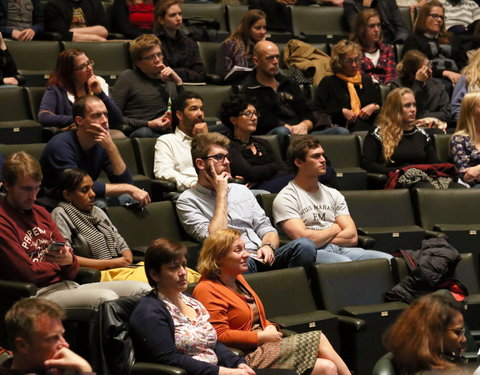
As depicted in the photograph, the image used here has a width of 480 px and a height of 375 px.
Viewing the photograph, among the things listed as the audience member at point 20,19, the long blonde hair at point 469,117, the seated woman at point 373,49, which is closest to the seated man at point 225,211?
the long blonde hair at point 469,117

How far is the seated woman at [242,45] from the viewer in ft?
23.9

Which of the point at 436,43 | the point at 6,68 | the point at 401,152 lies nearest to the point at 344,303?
the point at 401,152

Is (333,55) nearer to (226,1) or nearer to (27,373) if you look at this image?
(226,1)

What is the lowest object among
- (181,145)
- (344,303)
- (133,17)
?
(344,303)

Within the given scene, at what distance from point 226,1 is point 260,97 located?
6.68ft

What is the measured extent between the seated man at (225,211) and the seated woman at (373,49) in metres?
2.81

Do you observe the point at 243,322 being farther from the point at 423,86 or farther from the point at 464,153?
the point at 423,86

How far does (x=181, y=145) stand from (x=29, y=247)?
1.74 meters

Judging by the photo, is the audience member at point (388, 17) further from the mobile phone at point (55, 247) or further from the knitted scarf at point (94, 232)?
the mobile phone at point (55, 247)

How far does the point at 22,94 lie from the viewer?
6.23 metres

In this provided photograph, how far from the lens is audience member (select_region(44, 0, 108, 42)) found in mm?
7293

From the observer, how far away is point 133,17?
7.73m

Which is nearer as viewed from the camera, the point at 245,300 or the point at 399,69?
the point at 245,300

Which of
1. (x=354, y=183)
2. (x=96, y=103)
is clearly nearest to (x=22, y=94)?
(x=96, y=103)
